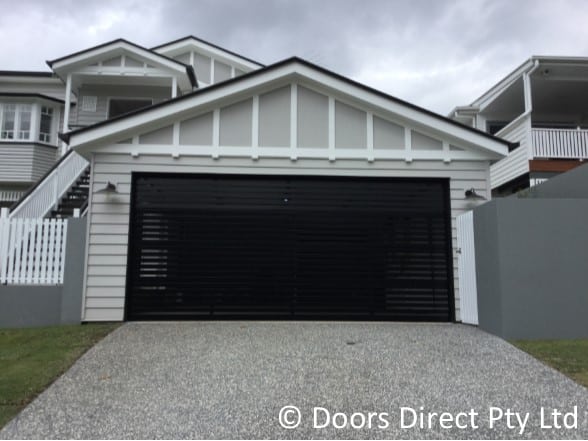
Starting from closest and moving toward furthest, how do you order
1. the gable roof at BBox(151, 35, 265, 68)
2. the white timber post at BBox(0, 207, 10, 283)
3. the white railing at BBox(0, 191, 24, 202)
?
the white timber post at BBox(0, 207, 10, 283) < the white railing at BBox(0, 191, 24, 202) < the gable roof at BBox(151, 35, 265, 68)

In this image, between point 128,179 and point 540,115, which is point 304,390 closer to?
point 128,179

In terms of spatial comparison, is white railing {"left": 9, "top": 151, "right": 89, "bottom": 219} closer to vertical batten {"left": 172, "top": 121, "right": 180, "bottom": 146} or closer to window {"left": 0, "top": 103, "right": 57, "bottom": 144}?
vertical batten {"left": 172, "top": 121, "right": 180, "bottom": 146}

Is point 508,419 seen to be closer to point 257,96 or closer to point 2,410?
point 2,410

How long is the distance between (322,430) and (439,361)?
89.0 inches

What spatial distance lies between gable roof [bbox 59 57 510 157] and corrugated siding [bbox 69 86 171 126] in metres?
7.31

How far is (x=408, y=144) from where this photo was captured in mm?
A: 7629

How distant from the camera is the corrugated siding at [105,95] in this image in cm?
1384

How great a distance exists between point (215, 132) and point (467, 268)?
484cm

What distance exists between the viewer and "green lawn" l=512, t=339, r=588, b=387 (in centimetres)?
452

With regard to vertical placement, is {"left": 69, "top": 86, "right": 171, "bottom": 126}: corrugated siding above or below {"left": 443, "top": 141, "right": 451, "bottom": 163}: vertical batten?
above

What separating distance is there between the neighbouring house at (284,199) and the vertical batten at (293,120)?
0.03 m

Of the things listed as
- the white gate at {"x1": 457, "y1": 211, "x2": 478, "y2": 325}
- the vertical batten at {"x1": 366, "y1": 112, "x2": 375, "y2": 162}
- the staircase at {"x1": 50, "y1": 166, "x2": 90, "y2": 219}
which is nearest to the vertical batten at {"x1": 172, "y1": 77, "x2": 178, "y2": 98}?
the staircase at {"x1": 50, "y1": 166, "x2": 90, "y2": 219}

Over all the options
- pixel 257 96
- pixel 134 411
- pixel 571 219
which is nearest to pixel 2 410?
pixel 134 411

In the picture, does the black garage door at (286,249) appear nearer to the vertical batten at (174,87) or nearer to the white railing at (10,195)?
the vertical batten at (174,87)
